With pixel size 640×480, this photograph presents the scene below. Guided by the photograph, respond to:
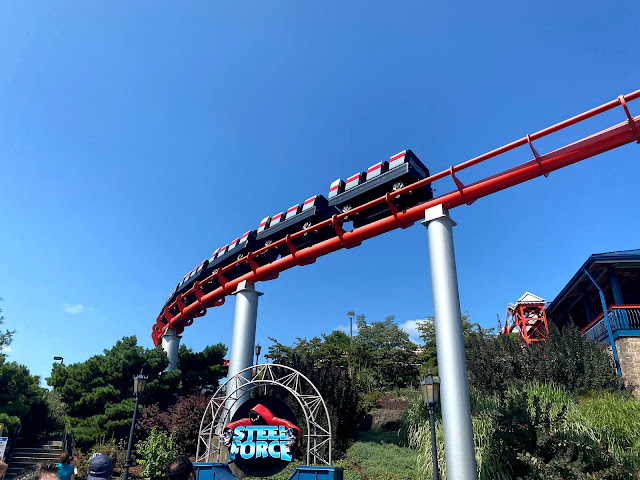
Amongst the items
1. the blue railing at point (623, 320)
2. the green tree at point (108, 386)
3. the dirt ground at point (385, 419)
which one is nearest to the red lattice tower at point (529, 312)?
the blue railing at point (623, 320)

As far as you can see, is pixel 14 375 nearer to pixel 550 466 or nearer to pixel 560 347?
pixel 550 466

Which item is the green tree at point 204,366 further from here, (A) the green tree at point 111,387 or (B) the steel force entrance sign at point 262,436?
(B) the steel force entrance sign at point 262,436

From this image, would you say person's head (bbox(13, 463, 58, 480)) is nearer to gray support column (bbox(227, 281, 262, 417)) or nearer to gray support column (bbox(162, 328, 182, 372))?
gray support column (bbox(227, 281, 262, 417))

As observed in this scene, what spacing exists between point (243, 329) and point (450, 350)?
8.48 m

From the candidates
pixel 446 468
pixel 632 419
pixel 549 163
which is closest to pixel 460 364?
pixel 446 468

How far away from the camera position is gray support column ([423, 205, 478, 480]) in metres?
9.82

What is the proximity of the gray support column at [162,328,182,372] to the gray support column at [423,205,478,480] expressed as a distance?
16949mm

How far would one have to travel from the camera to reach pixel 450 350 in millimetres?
10875

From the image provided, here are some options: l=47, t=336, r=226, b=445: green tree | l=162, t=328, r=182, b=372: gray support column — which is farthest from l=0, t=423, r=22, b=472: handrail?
l=162, t=328, r=182, b=372: gray support column

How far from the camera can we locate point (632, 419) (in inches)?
410

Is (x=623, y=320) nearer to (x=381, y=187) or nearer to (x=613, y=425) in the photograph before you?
(x=613, y=425)

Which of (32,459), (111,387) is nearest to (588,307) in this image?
(111,387)

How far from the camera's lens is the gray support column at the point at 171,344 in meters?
23.8

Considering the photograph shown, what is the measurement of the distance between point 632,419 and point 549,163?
6.61 metres
